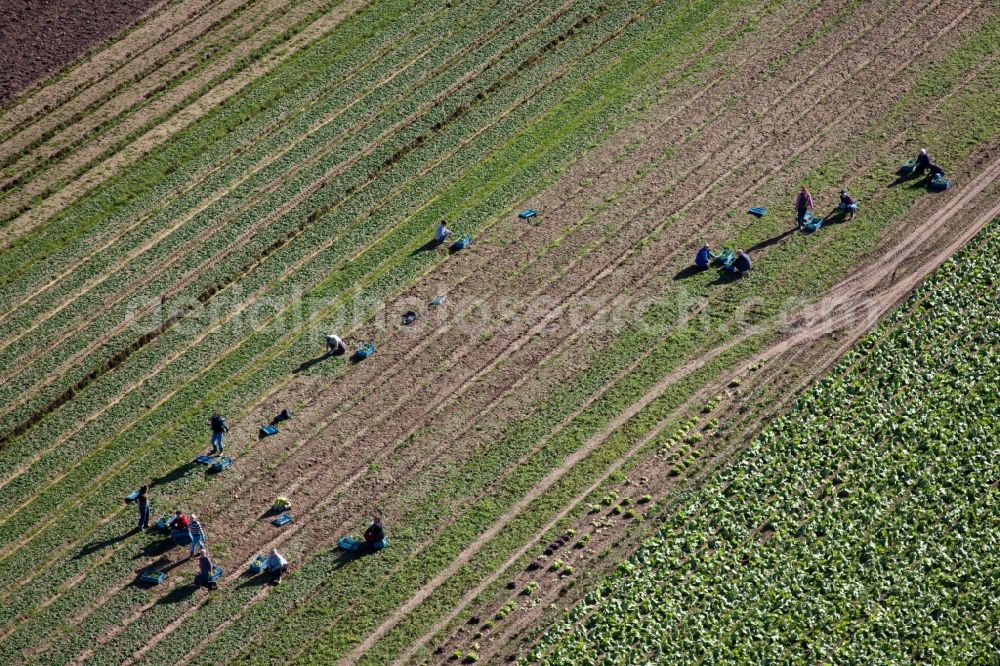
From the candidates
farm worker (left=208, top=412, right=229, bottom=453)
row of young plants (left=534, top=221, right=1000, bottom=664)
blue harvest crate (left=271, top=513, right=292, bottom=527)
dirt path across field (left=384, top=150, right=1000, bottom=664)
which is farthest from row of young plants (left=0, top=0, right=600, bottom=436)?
row of young plants (left=534, top=221, right=1000, bottom=664)

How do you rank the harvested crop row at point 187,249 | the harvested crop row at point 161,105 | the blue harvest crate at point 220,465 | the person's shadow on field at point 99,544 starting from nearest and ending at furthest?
1. the person's shadow on field at point 99,544
2. the blue harvest crate at point 220,465
3. the harvested crop row at point 187,249
4. the harvested crop row at point 161,105

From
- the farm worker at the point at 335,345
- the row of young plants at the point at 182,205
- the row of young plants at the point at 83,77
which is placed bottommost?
the farm worker at the point at 335,345

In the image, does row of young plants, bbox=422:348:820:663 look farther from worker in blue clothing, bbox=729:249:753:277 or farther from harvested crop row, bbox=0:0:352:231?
harvested crop row, bbox=0:0:352:231

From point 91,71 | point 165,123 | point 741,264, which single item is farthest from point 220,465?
point 91,71

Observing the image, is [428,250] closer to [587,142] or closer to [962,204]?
[587,142]

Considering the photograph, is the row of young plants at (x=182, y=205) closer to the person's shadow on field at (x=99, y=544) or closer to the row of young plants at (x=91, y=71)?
the row of young plants at (x=91, y=71)

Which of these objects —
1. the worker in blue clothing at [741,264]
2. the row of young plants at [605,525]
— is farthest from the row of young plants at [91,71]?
the row of young plants at [605,525]
